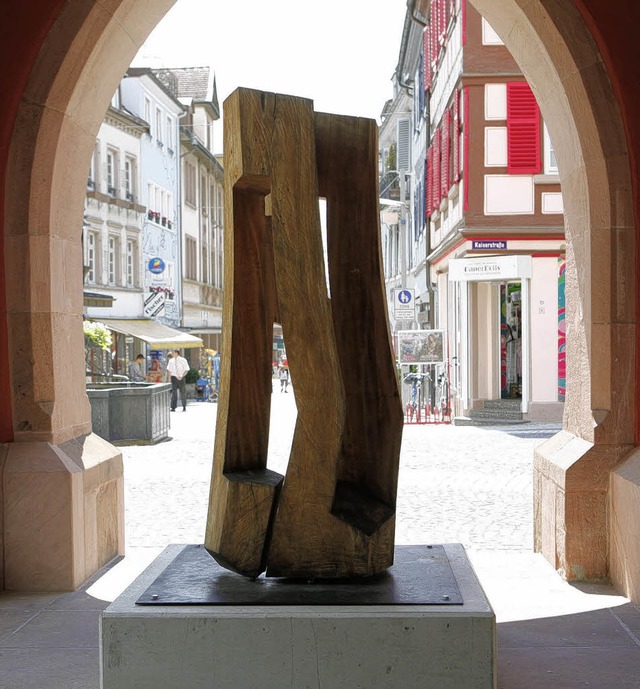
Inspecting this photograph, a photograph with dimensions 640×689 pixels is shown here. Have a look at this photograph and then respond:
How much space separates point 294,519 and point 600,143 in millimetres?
3216

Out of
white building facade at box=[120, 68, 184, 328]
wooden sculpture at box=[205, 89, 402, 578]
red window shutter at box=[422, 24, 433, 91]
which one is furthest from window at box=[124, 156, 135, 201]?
wooden sculpture at box=[205, 89, 402, 578]

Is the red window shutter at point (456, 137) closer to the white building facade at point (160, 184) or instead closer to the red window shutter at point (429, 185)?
the red window shutter at point (429, 185)

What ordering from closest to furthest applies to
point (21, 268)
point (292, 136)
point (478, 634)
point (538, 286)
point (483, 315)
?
point (478, 634) < point (292, 136) < point (21, 268) < point (538, 286) < point (483, 315)

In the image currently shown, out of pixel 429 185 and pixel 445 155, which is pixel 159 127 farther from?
pixel 445 155

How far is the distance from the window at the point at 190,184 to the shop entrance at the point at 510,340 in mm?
24174

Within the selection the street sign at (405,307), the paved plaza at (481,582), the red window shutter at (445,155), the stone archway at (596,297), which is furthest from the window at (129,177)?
the stone archway at (596,297)

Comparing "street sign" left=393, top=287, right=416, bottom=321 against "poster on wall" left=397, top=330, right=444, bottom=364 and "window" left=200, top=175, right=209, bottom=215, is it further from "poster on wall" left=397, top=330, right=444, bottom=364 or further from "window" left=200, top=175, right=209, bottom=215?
"window" left=200, top=175, right=209, bottom=215

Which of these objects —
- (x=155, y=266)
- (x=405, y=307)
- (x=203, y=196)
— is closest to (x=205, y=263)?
(x=203, y=196)

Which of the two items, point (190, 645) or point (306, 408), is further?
point (306, 408)

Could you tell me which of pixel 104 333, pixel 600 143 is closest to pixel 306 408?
pixel 600 143

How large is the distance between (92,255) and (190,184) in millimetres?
12207

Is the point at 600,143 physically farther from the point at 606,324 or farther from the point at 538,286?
the point at 538,286

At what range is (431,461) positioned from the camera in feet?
41.1

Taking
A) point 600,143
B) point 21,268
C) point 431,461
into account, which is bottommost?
point 431,461
